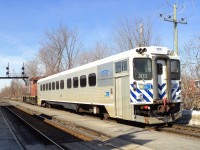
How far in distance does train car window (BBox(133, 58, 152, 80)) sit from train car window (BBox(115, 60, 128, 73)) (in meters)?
0.46

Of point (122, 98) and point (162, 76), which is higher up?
point (162, 76)

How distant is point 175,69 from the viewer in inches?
564

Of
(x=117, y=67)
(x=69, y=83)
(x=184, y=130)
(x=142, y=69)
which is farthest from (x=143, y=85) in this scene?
(x=69, y=83)

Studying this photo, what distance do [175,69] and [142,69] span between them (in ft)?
5.92

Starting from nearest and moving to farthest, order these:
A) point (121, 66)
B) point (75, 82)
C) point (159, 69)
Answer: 1. point (159, 69)
2. point (121, 66)
3. point (75, 82)

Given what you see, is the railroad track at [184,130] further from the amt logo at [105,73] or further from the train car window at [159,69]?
the amt logo at [105,73]

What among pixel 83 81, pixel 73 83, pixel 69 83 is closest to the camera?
pixel 83 81

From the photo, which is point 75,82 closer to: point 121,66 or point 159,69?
point 121,66

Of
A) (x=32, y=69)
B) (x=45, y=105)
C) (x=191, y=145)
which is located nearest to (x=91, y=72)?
(x=191, y=145)

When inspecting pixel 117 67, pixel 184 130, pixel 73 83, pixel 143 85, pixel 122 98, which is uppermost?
pixel 117 67

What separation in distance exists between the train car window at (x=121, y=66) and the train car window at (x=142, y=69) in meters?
0.46

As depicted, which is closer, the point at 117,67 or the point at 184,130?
the point at 184,130

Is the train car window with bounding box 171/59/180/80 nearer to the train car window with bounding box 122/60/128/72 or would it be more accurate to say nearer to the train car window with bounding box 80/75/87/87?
the train car window with bounding box 122/60/128/72

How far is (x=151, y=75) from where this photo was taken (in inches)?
535
